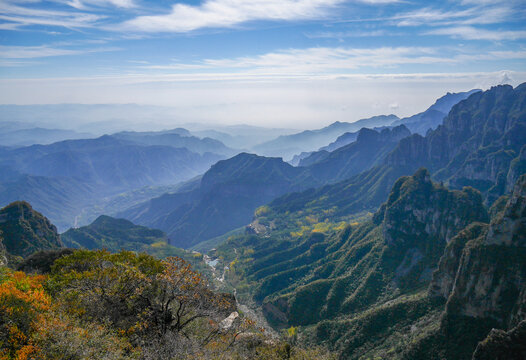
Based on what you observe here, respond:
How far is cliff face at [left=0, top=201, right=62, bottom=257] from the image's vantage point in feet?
315

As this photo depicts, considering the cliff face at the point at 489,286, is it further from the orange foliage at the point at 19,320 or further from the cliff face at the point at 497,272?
the orange foliage at the point at 19,320

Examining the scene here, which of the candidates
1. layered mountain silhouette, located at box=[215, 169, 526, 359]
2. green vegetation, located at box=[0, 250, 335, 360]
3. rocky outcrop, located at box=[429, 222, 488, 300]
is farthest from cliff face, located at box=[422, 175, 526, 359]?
green vegetation, located at box=[0, 250, 335, 360]

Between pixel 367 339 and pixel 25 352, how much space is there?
6764 cm

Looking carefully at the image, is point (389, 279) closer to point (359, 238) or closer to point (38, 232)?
point (359, 238)

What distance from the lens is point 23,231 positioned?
101 metres

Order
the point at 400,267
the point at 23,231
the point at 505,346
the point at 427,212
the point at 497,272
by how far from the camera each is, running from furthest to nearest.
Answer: the point at 23,231 → the point at 427,212 → the point at 400,267 → the point at 497,272 → the point at 505,346

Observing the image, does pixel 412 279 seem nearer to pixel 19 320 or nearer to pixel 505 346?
pixel 505 346

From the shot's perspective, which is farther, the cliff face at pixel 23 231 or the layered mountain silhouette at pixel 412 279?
the cliff face at pixel 23 231

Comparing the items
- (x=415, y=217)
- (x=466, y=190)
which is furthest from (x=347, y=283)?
(x=466, y=190)

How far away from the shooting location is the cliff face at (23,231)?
9606 cm

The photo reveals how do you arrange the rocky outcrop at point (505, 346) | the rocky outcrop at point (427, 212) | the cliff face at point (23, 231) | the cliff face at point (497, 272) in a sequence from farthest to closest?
the cliff face at point (23, 231) < the rocky outcrop at point (427, 212) < the cliff face at point (497, 272) < the rocky outcrop at point (505, 346)

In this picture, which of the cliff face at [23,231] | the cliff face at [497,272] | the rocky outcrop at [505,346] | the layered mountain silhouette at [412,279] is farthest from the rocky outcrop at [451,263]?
the cliff face at [23,231]

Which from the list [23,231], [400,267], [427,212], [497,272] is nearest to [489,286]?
[497,272]

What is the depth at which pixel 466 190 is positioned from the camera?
98.1 meters
